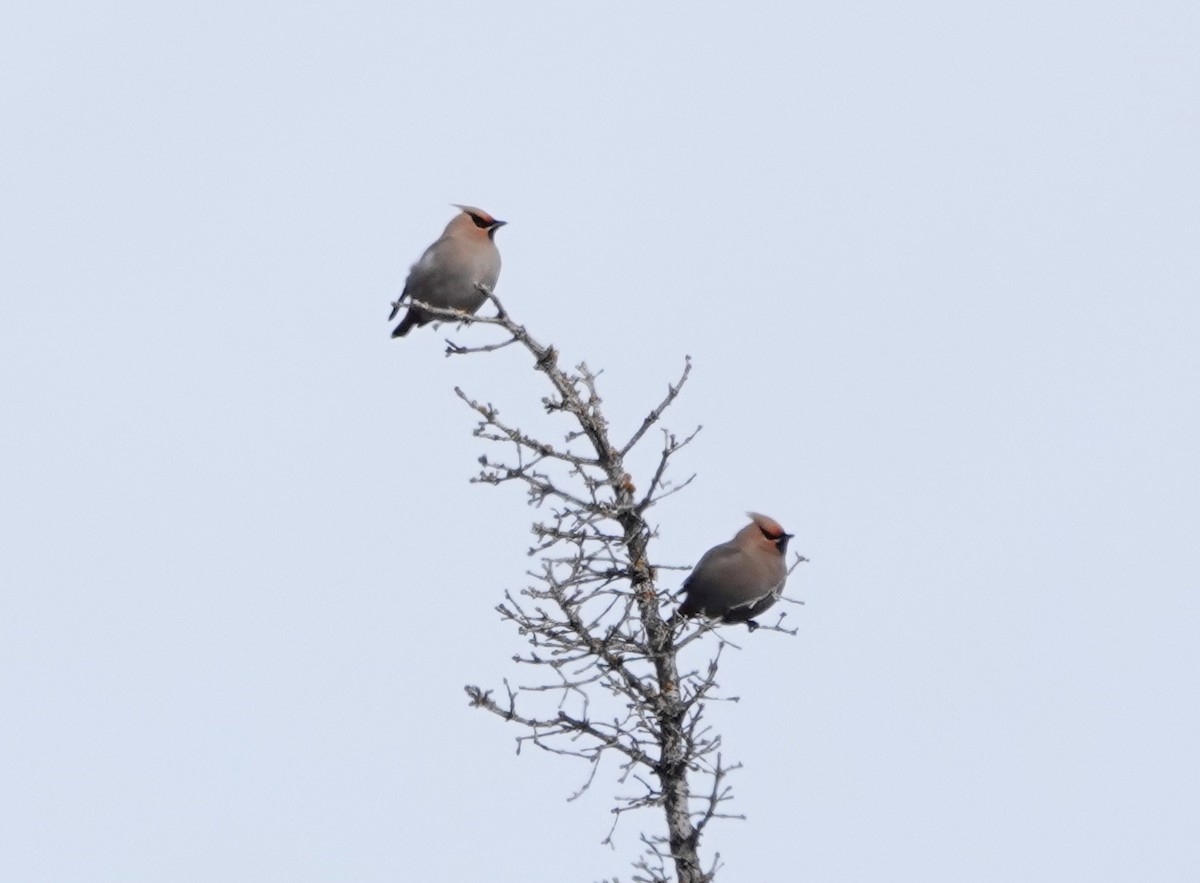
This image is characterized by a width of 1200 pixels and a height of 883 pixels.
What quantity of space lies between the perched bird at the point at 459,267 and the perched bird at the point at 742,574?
2.63 m

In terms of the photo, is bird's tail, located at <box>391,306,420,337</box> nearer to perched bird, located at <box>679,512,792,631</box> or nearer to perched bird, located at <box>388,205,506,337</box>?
perched bird, located at <box>388,205,506,337</box>

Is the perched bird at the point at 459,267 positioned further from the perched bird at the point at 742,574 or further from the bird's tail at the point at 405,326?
the perched bird at the point at 742,574

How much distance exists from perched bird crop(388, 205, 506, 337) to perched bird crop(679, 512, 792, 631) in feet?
8.64

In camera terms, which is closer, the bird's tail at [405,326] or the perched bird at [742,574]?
the perched bird at [742,574]

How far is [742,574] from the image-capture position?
916 centimetres

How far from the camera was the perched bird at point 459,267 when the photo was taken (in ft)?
36.9

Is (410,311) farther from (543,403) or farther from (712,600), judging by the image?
(543,403)

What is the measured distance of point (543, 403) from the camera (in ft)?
23.7

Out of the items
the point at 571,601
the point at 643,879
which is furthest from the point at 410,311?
the point at 643,879

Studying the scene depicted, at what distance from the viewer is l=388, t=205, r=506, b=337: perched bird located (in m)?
11.2

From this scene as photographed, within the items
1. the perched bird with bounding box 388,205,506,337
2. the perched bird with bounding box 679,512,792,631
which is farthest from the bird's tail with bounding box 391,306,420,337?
the perched bird with bounding box 679,512,792,631

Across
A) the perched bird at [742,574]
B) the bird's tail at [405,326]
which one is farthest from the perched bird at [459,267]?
the perched bird at [742,574]

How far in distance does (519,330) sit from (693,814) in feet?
7.03

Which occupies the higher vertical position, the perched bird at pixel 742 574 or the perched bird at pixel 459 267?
the perched bird at pixel 459 267
